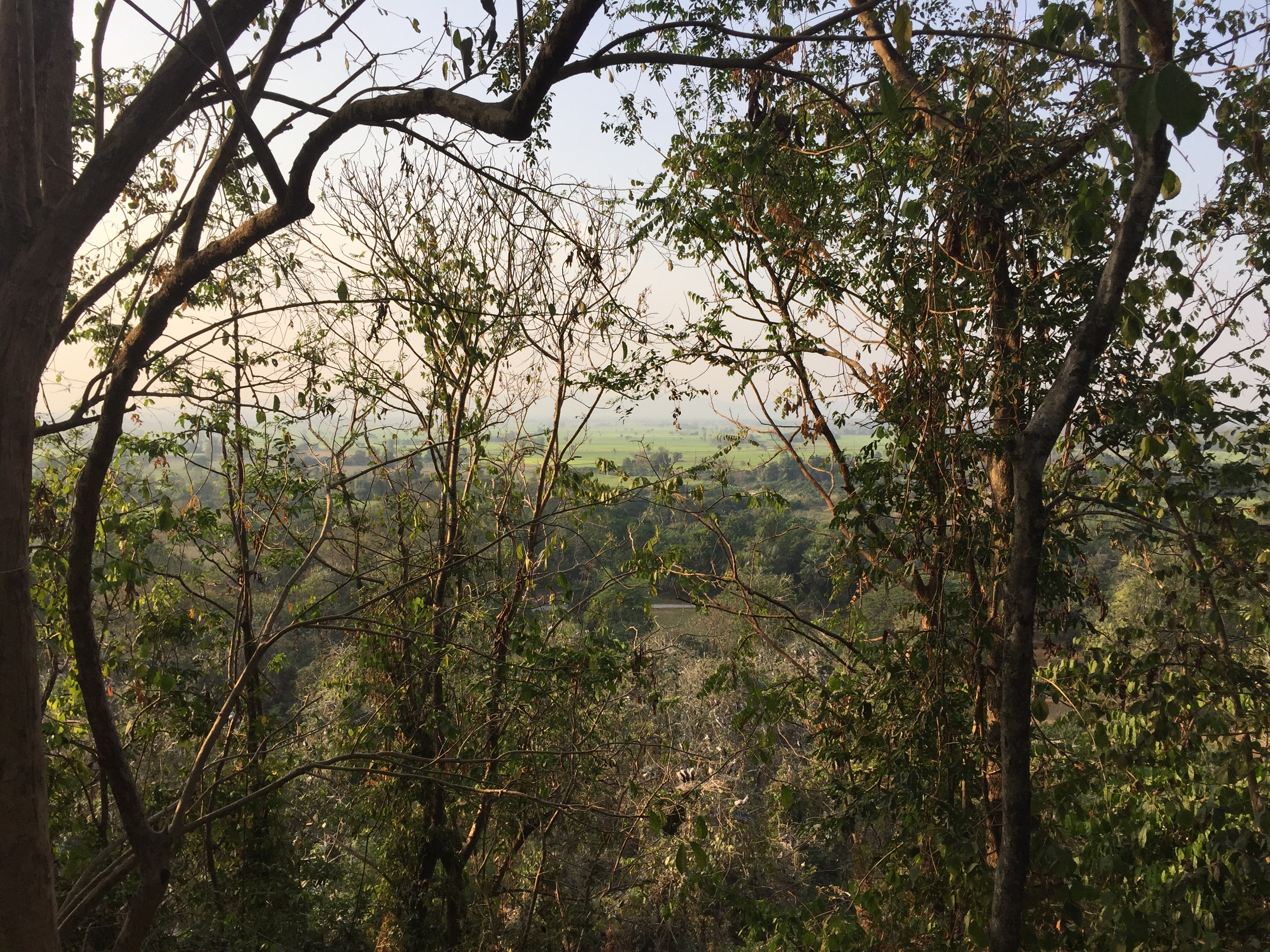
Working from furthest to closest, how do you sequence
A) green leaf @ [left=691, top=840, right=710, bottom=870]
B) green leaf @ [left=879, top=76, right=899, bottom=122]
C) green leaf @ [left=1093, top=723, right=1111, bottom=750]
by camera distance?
green leaf @ [left=1093, top=723, right=1111, bottom=750], green leaf @ [left=691, top=840, right=710, bottom=870], green leaf @ [left=879, top=76, right=899, bottom=122]

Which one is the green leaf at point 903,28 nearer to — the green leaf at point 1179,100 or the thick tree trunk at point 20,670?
the green leaf at point 1179,100

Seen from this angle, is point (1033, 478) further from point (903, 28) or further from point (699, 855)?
point (699, 855)

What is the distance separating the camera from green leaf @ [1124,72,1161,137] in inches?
38.4

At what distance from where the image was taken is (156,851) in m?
1.93

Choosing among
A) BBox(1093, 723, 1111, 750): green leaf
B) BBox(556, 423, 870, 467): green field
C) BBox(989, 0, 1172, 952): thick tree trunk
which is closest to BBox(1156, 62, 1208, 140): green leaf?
BBox(989, 0, 1172, 952): thick tree trunk

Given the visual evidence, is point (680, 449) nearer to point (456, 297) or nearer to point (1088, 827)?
point (456, 297)

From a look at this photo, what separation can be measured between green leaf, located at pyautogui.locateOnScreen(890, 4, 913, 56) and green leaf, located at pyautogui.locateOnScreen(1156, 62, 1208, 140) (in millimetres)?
578

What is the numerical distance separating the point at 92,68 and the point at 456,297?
2957 mm

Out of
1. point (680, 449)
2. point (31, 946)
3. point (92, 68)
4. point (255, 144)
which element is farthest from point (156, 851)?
point (680, 449)

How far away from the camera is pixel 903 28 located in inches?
57.2

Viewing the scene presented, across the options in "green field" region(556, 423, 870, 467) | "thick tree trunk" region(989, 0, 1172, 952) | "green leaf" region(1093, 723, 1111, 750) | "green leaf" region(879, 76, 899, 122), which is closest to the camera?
"green leaf" region(879, 76, 899, 122)

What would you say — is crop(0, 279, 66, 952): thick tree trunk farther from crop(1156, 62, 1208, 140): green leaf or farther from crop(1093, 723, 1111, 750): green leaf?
crop(1093, 723, 1111, 750): green leaf

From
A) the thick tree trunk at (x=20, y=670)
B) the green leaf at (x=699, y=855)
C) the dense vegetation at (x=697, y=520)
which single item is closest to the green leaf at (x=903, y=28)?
the dense vegetation at (x=697, y=520)

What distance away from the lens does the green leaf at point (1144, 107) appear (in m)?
0.98
